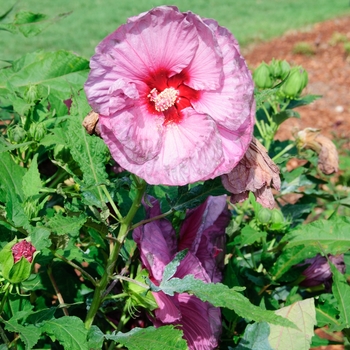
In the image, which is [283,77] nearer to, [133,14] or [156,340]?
[156,340]

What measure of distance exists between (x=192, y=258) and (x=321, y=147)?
0.50 m

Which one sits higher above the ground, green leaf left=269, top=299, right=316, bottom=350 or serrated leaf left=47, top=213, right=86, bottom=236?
serrated leaf left=47, top=213, right=86, bottom=236

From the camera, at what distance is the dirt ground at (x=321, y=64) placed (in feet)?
15.9

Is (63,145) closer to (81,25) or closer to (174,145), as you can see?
(174,145)

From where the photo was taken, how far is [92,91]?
719 millimetres

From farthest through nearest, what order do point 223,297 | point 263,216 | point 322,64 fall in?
point 322,64 < point 263,216 < point 223,297

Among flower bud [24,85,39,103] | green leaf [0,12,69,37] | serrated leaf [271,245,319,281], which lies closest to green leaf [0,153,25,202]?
flower bud [24,85,39,103]

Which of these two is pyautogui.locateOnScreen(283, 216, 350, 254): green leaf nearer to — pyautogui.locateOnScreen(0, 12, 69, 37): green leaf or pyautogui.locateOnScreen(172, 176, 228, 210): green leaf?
pyautogui.locateOnScreen(172, 176, 228, 210): green leaf

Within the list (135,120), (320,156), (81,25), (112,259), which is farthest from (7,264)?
(81,25)

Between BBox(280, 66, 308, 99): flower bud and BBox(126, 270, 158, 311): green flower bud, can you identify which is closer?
BBox(126, 270, 158, 311): green flower bud

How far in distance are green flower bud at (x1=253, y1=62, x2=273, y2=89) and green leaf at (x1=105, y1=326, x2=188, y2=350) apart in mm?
627

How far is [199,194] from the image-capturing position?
832 mm

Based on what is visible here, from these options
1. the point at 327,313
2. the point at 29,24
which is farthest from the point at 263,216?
the point at 29,24

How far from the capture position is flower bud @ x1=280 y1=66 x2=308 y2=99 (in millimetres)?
1187
